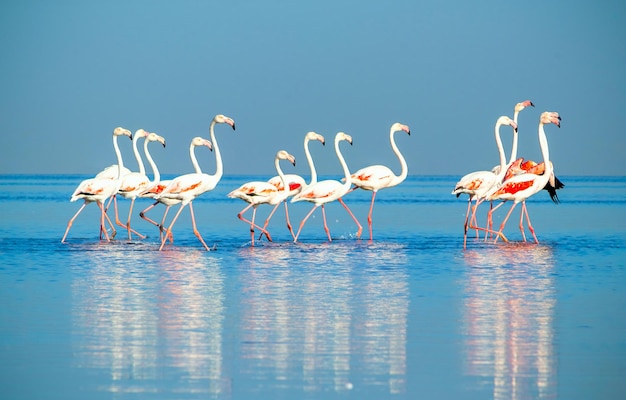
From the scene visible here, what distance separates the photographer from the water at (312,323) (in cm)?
654

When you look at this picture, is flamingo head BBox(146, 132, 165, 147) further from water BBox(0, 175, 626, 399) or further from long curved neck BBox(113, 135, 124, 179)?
water BBox(0, 175, 626, 399)

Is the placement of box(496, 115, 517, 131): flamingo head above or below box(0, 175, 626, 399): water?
above

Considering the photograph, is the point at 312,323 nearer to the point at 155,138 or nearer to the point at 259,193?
the point at 259,193

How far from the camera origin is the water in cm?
654

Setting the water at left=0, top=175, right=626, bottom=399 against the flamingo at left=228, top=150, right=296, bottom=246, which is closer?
the water at left=0, top=175, right=626, bottom=399

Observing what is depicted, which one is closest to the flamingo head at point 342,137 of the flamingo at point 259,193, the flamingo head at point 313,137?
the flamingo head at point 313,137

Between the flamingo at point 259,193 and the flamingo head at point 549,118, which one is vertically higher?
the flamingo head at point 549,118

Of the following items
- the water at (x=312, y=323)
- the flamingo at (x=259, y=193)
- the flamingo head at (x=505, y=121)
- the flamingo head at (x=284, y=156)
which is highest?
the flamingo head at (x=505, y=121)

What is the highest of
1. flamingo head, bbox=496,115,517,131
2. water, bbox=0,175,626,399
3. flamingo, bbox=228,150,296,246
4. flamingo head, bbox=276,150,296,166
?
flamingo head, bbox=496,115,517,131

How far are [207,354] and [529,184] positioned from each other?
1039cm

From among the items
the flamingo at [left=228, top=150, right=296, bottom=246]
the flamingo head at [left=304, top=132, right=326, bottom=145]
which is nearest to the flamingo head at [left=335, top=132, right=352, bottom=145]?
the flamingo head at [left=304, top=132, right=326, bottom=145]

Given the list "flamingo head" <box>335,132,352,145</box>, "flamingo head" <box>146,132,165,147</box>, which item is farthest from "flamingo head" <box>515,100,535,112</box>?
"flamingo head" <box>146,132,165,147</box>

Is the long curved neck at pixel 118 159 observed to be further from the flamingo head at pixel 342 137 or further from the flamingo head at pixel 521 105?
the flamingo head at pixel 521 105

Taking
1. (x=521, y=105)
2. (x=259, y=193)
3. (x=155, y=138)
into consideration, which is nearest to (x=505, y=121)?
(x=521, y=105)
